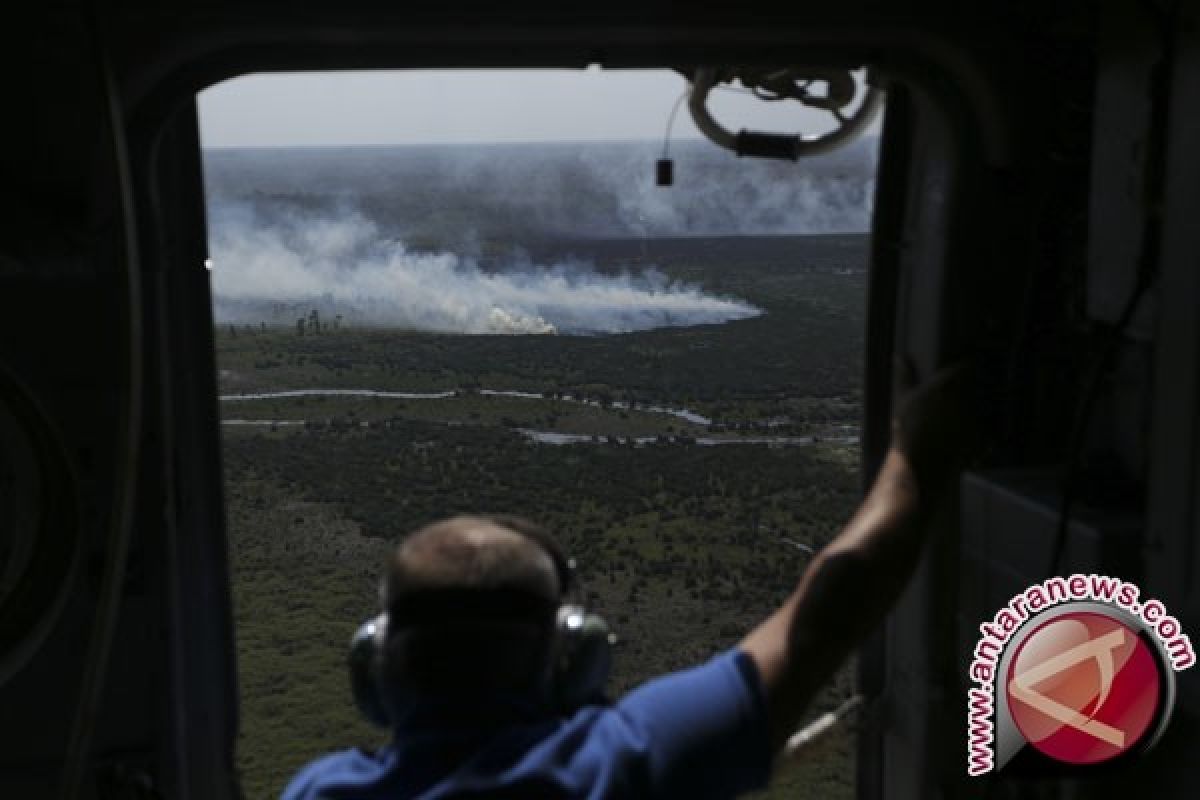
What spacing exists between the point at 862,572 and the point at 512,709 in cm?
51

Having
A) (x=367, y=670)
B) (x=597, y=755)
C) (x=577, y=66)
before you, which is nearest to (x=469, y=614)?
(x=597, y=755)

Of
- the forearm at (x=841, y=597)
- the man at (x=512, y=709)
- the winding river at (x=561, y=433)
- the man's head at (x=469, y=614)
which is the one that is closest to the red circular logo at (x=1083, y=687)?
the forearm at (x=841, y=597)

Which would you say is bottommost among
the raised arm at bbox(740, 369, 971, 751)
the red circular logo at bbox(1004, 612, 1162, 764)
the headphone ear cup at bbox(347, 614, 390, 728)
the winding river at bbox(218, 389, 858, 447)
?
the winding river at bbox(218, 389, 858, 447)

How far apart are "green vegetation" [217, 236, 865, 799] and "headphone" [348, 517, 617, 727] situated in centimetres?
12

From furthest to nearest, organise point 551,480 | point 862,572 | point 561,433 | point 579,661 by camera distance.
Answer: point 561,433, point 551,480, point 862,572, point 579,661

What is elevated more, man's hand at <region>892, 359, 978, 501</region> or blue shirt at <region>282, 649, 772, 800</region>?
man's hand at <region>892, 359, 978, 501</region>

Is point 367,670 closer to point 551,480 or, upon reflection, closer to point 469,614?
point 469,614

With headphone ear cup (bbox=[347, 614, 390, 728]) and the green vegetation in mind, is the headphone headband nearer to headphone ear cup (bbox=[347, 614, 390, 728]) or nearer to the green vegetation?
headphone ear cup (bbox=[347, 614, 390, 728])

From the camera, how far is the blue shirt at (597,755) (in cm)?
100

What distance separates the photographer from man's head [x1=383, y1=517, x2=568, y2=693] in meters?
1.05

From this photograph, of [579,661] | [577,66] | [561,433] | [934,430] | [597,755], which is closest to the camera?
[597,755]

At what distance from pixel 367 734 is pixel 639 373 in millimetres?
24649

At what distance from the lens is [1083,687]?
5.84 ft

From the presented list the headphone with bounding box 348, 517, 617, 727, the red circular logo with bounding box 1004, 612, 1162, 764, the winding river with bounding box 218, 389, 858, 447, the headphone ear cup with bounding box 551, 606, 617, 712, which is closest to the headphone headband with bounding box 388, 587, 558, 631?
the headphone with bounding box 348, 517, 617, 727
